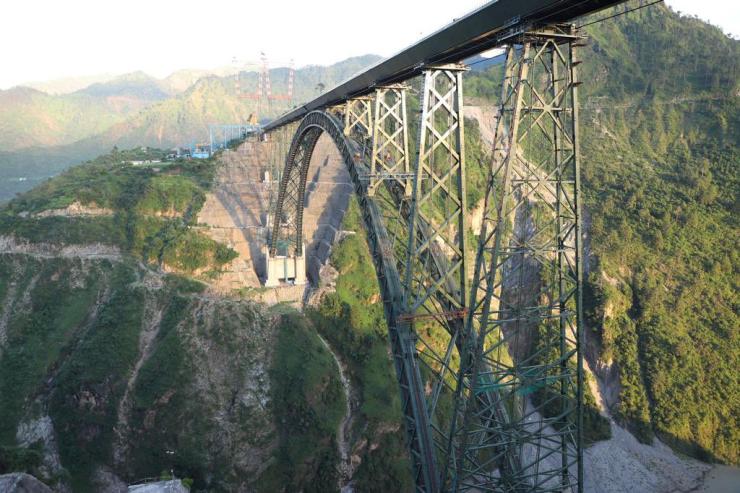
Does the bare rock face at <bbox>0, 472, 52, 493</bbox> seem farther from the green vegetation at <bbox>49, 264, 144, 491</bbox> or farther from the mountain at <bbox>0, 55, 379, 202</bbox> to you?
the mountain at <bbox>0, 55, 379, 202</bbox>

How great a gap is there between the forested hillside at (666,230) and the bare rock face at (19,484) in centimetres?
3615

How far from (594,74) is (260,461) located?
78272 millimetres

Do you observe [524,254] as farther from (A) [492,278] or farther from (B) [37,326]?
(B) [37,326]

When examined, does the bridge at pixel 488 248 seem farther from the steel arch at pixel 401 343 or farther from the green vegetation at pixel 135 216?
the green vegetation at pixel 135 216

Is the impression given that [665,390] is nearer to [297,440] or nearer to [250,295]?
[297,440]

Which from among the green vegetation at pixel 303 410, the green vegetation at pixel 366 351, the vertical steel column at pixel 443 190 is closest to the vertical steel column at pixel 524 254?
the vertical steel column at pixel 443 190

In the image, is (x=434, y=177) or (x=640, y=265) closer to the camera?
(x=434, y=177)

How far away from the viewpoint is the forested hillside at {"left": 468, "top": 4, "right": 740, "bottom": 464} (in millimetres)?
45375

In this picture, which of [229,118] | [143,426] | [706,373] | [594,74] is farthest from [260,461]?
[229,118]

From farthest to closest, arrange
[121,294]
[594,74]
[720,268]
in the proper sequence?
[594,74] < [720,268] < [121,294]

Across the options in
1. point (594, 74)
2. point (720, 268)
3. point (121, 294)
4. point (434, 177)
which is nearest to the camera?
point (434, 177)

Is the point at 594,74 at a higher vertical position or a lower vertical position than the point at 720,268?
higher

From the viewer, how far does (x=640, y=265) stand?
53250 millimetres

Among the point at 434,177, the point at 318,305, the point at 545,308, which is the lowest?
the point at 318,305
